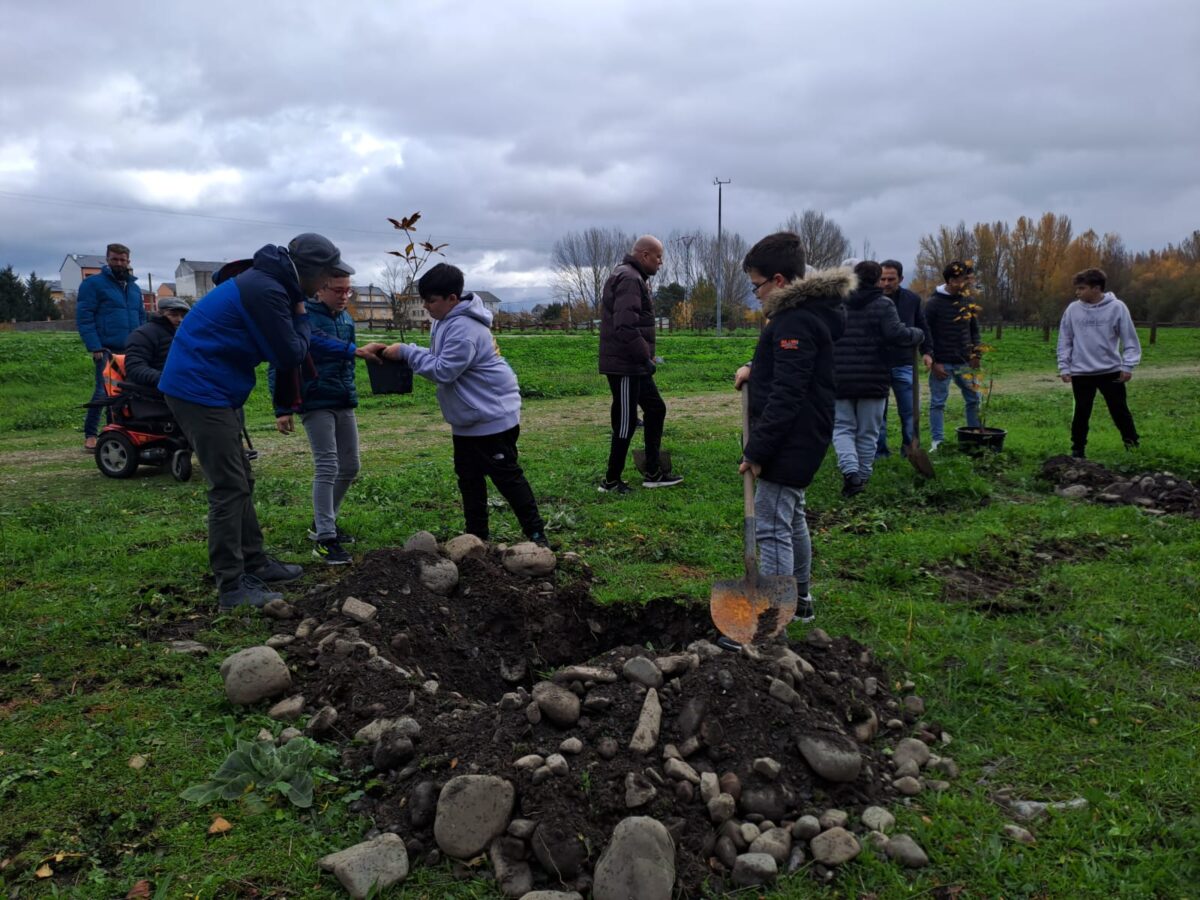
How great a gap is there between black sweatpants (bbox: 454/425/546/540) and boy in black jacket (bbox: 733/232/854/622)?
1759 mm

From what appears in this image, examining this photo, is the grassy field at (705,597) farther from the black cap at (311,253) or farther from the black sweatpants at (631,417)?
the black cap at (311,253)

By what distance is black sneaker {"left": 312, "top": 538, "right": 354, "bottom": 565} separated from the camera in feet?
17.5

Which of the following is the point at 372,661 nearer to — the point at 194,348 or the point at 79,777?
A: the point at 79,777

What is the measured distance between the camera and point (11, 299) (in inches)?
2146

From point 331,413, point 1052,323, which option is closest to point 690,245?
point 1052,323

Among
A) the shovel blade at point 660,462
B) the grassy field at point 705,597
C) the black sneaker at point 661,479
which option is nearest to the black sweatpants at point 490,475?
the grassy field at point 705,597

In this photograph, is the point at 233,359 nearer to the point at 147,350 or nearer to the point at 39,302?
the point at 147,350

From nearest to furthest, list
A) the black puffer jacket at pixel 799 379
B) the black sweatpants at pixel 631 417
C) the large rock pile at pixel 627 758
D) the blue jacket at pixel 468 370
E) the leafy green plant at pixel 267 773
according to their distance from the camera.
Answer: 1. the large rock pile at pixel 627 758
2. the leafy green plant at pixel 267 773
3. the black puffer jacket at pixel 799 379
4. the blue jacket at pixel 468 370
5. the black sweatpants at pixel 631 417

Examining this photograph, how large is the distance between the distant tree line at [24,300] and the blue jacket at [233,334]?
197 ft

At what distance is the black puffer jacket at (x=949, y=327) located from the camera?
8.66 meters

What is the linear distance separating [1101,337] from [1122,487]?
1.74m

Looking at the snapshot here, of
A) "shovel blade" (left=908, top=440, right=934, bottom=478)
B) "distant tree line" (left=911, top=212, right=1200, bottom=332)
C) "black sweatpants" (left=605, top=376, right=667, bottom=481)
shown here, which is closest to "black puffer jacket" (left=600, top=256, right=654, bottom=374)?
"black sweatpants" (left=605, top=376, right=667, bottom=481)

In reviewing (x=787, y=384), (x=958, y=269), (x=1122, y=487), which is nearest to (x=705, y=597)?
(x=787, y=384)

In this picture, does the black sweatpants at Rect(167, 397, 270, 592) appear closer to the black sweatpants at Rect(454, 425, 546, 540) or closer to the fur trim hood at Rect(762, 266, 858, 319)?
the black sweatpants at Rect(454, 425, 546, 540)
